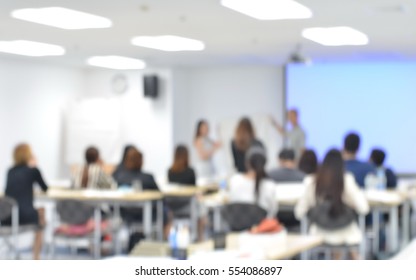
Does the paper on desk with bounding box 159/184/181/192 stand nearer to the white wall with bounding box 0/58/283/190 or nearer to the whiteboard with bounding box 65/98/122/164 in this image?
the white wall with bounding box 0/58/283/190

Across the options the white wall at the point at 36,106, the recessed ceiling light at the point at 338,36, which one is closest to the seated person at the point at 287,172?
the white wall at the point at 36,106

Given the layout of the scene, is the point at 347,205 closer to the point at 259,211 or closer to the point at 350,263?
the point at 259,211

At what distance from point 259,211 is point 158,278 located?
4347 mm

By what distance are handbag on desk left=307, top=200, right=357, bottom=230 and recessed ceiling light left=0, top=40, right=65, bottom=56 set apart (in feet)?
13.1

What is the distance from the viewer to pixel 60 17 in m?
1.18

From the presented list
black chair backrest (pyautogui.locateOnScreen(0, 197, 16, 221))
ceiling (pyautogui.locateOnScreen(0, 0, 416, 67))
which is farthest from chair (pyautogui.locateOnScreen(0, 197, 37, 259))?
ceiling (pyautogui.locateOnScreen(0, 0, 416, 67))

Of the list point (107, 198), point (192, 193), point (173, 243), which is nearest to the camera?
point (173, 243)

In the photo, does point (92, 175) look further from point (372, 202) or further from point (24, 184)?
point (372, 202)

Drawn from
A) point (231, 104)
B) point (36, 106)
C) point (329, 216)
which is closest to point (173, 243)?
point (36, 106)

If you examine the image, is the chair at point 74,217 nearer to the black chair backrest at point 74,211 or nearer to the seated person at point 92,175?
the black chair backrest at point 74,211

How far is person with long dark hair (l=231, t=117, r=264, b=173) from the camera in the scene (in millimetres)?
6941

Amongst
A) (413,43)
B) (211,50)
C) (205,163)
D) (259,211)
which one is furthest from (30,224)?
(413,43)

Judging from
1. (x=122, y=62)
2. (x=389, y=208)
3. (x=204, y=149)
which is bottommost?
(x=389, y=208)

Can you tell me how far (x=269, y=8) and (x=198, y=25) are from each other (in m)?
0.19
